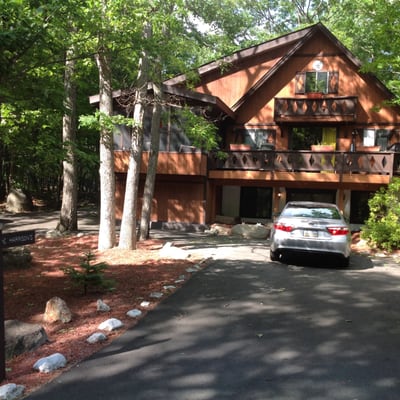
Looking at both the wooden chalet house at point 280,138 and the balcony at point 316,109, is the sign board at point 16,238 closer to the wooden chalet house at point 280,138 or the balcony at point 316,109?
the wooden chalet house at point 280,138

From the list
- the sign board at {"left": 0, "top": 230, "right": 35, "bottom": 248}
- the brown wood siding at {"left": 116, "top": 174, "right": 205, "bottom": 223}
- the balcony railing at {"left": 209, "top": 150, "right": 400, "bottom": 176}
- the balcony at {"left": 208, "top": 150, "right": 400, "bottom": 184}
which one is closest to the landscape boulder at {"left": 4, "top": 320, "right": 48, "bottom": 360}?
the sign board at {"left": 0, "top": 230, "right": 35, "bottom": 248}

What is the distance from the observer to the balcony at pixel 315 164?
1534cm

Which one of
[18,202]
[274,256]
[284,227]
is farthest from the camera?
[18,202]

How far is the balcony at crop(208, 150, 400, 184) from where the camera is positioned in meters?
15.3

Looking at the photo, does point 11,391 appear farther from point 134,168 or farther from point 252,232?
point 252,232

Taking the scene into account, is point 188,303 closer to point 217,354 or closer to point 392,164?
point 217,354

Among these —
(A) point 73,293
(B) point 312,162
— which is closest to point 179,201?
(B) point 312,162

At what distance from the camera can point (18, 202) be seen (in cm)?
2305

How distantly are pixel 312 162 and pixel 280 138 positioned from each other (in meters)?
3.45

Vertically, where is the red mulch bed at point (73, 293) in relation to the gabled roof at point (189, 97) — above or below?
below

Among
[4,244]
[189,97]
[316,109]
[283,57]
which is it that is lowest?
[4,244]

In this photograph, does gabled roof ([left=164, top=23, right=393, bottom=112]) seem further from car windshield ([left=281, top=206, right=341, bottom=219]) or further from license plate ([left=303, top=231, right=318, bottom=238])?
license plate ([left=303, top=231, right=318, bottom=238])

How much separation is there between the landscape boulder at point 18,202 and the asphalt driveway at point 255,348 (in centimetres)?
1916

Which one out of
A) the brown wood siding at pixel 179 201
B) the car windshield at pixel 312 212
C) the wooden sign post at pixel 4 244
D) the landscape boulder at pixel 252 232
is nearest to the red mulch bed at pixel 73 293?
the wooden sign post at pixel 4 244
